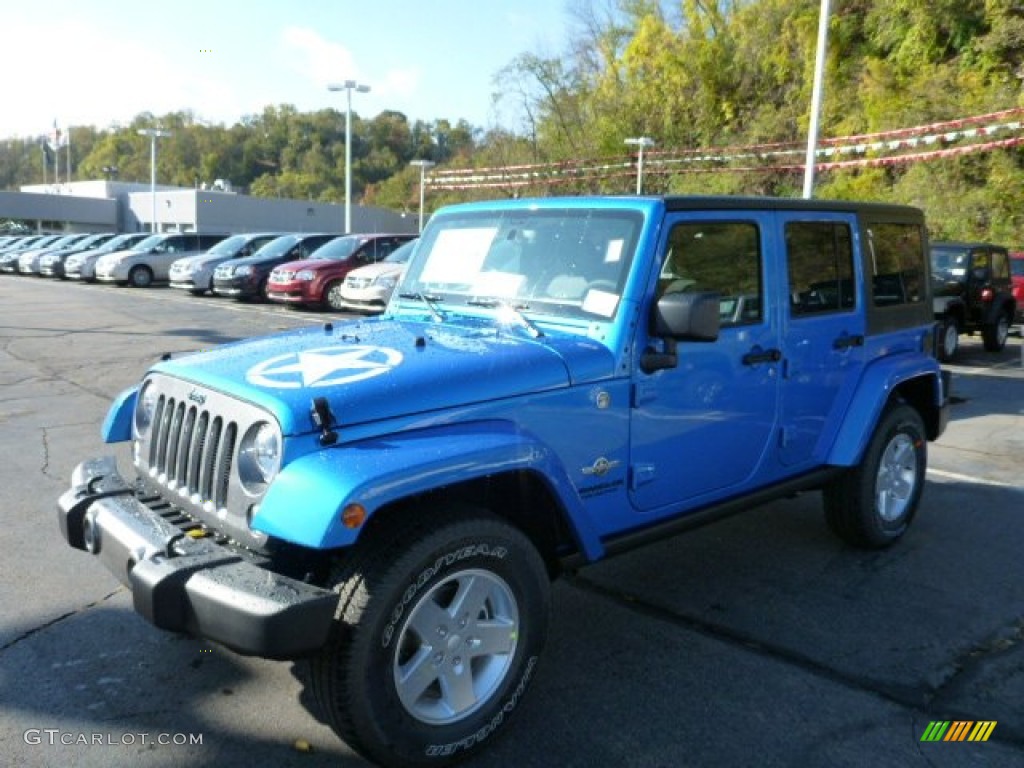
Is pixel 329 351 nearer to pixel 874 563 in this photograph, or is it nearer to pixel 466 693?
pixel 466 693

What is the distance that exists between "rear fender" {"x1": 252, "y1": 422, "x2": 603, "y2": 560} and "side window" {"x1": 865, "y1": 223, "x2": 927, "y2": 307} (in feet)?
9.15

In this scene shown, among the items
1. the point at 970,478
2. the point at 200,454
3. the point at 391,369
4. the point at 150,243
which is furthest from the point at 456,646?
the point at 150,243

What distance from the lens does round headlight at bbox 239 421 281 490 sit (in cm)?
268

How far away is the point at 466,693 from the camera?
288 centimetres

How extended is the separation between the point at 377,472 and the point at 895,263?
377 centimetres

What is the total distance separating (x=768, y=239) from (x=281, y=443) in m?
2.61

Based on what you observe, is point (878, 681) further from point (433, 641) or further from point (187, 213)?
point (187, 213)

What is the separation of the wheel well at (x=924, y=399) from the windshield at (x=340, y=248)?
1485 cm

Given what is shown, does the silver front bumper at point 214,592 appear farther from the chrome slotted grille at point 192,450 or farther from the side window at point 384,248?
the side window at point 384,248

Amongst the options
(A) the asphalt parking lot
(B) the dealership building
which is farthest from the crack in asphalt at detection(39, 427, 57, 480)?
(B) the dealership building

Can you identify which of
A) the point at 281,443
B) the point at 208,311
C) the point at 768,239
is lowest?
the point at 208,311

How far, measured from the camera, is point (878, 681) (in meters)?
3.43

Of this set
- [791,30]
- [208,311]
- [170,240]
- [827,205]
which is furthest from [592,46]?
[827,205]

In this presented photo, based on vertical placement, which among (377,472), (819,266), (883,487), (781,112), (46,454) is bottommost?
(46,454)
